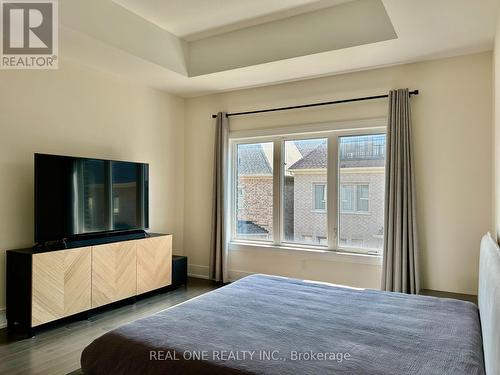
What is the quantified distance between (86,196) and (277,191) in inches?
90.9

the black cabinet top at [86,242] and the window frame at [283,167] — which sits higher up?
the window frame at [283,167]

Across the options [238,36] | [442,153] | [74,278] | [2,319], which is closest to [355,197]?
[442,153]

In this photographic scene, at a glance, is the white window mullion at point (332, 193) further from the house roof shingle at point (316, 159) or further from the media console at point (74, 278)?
the media console at point (74, 278)

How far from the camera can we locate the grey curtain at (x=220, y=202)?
4.92 meters

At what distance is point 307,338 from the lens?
5.96 feet

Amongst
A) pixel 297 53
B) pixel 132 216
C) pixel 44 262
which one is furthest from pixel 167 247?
pixel 297 53

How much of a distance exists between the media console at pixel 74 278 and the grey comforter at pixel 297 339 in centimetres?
160

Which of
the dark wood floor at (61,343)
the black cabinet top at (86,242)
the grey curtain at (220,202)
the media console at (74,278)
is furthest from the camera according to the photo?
the grey curtain at (220,202)

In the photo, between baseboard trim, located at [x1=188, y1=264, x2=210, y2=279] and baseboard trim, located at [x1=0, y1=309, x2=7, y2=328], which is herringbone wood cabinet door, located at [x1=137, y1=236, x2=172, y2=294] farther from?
baseboard trim, located at [x1=0, y1=309, x2=7, y2=328]

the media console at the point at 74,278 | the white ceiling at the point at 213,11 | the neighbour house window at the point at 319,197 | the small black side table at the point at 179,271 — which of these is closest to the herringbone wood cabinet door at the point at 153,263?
the media console at the point at 74,278

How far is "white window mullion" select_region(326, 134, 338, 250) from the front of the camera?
4.34 metres

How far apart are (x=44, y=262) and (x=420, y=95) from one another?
13.2ft

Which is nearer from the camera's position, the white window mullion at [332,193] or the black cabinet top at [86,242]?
the black cabinet top at [86,242]

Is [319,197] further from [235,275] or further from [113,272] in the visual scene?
[113,272]
